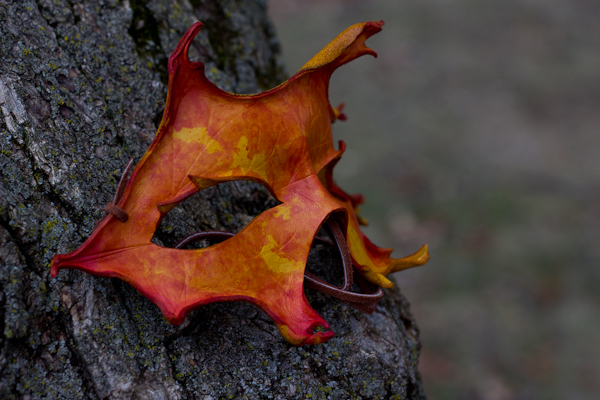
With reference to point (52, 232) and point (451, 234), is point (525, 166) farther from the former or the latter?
point (52, 232)

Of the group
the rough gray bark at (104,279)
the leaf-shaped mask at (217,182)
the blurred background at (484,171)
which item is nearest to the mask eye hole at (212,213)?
the rough gray bark at (104,279)

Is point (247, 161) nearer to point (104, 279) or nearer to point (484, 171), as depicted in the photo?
point (104, 279)

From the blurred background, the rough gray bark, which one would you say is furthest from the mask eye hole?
the blurred background

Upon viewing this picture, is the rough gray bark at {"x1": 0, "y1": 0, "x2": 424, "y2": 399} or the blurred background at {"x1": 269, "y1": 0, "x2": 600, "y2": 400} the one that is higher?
the rough gray bark at {"x1": 0, "y1": 0, "x2": 424, "y2": 399}

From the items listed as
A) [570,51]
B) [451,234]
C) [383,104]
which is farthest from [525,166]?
[570,51]

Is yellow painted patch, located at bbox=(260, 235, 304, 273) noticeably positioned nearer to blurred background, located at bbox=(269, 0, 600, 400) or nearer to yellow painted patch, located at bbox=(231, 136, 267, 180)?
yellow painted patch, located at bbox=(231, 136, 267, 180)

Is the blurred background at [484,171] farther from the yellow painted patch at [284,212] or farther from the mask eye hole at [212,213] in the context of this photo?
the yellow painted patch at [284,212]
